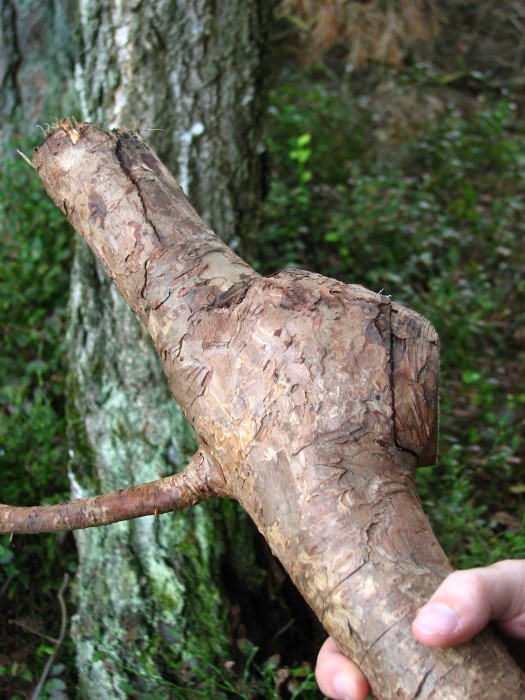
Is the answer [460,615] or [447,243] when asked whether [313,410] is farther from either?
[447,243]

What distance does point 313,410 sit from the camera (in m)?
1.09

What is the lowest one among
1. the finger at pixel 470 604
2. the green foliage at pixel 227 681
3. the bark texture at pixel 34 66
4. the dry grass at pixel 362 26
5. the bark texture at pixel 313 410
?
the green foliage at pixel 227 681

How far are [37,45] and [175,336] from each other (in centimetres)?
300

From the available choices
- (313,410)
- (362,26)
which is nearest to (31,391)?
(313,410)

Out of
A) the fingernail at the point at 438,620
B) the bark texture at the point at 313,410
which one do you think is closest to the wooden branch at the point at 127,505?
the bark texture at the point at 313,410

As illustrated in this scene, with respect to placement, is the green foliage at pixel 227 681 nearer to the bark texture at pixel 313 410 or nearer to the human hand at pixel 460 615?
the human hand at pixel 460 615

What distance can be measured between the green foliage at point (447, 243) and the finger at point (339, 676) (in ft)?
3.57

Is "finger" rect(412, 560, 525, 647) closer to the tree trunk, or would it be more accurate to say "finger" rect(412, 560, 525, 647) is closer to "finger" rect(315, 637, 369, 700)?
"finger" rect(315, 637, 369, 700)

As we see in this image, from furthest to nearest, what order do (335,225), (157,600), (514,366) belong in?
(335,225)
(514,366)
(157,600)

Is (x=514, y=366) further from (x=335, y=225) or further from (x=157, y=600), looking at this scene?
(x=157, y=600)

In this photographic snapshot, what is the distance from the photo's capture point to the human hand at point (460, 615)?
90 cm

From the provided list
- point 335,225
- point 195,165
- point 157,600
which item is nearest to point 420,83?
point 335,225

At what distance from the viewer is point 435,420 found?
118cm

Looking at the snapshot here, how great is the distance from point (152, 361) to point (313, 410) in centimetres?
113
